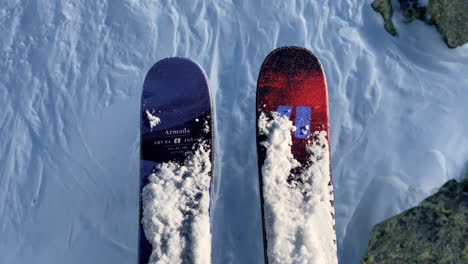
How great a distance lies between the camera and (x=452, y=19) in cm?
210

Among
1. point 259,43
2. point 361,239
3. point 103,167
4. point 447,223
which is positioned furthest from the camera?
point 259,43

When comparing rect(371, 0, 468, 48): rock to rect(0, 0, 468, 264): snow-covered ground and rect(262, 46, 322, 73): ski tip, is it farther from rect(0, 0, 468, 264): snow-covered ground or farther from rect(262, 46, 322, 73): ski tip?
rect(262, 46, 322, 73): ski tip

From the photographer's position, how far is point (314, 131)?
201 cm

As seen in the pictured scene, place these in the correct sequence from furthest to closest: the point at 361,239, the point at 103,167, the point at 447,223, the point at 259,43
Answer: the point at 259,43 < the point at 103,167 < the point at 361,239 < the point at 447,223

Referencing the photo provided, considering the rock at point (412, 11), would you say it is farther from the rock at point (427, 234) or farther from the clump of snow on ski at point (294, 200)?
the rock at point (427, 234)

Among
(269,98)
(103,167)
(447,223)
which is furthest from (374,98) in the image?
(103,167)

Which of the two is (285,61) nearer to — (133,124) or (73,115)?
(133,124)

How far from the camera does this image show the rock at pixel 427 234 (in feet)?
5.47

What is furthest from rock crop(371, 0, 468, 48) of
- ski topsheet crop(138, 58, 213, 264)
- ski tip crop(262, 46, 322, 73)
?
ski topsheet crop(138, 58, 213, 264)

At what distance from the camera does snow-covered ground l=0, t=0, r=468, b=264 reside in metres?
2.04

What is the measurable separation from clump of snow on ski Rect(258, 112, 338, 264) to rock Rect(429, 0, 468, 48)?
35.3 inches

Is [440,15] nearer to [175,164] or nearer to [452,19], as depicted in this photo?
[452,19]

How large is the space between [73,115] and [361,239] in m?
1.70

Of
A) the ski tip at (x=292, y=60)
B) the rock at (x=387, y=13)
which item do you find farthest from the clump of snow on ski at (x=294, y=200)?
the rock at (x=387, y=13)
